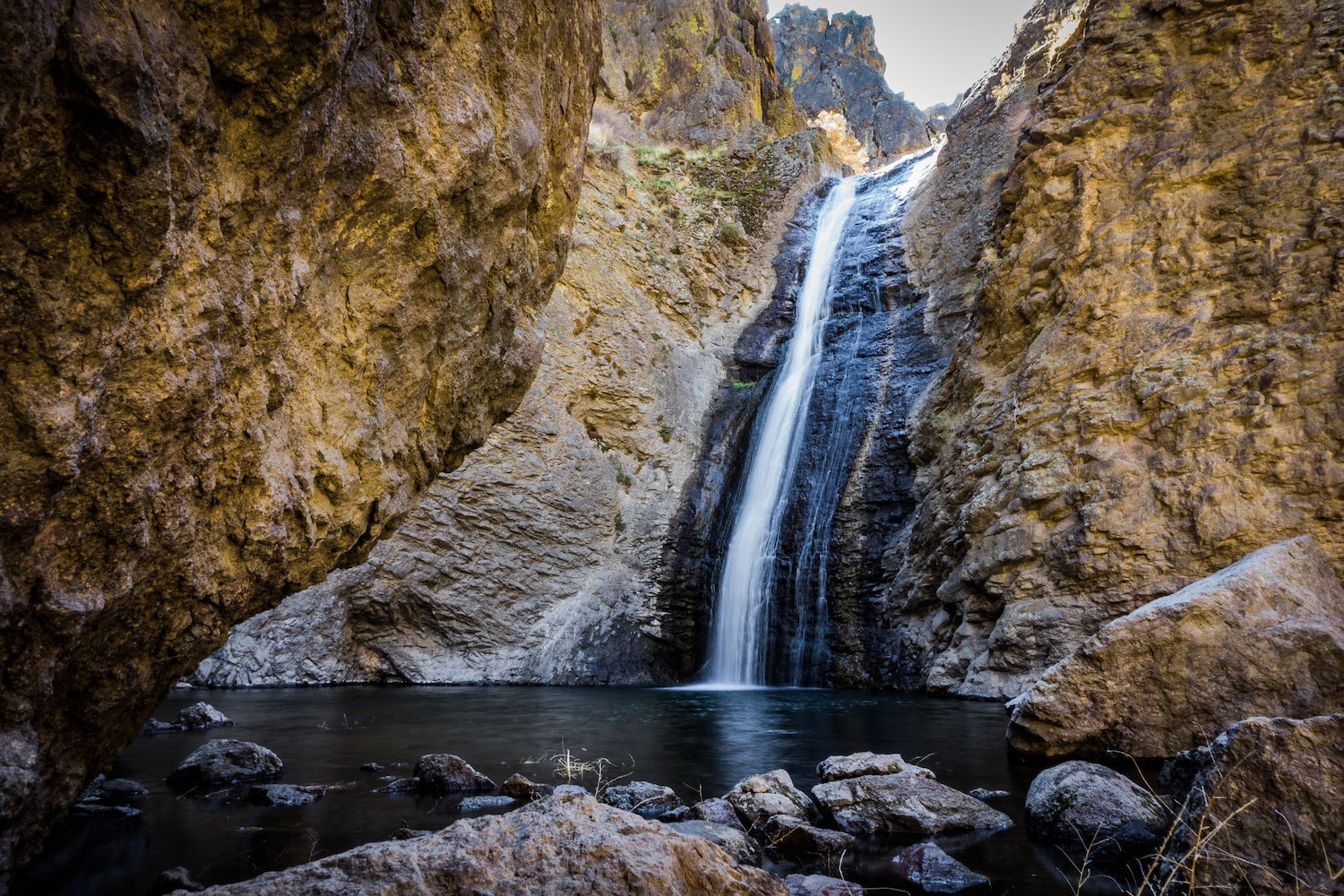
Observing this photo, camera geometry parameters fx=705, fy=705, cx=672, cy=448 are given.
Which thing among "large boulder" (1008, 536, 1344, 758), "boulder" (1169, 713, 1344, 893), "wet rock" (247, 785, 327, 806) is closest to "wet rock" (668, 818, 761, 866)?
"boulder" (1169, 713, 1344, 893)

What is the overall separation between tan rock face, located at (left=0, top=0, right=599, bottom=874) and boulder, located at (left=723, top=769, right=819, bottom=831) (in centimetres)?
308

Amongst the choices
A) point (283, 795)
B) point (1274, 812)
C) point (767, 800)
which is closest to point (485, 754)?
point (283, 795)

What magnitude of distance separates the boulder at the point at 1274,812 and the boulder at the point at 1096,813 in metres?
1.04

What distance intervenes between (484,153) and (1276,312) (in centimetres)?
1050

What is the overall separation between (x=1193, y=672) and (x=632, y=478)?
12230 millimetres

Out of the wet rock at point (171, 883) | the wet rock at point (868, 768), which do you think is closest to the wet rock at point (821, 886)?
the wet rock at point (868, 768)

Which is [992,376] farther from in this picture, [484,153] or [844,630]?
Result: [484,153]

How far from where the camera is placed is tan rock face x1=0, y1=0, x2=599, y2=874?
6.91 ft

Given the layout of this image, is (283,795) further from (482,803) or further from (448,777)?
(482,803)

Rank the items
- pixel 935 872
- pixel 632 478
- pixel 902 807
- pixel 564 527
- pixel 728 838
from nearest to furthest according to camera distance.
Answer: pixel 935 872 → pixel 728 838 → pixel 902 807 → pixel 564 527 → pixel 632 478

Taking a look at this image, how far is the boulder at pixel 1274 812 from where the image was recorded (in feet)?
8.52

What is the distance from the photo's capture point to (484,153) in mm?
4703

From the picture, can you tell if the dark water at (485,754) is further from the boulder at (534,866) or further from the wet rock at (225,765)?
the boulder at (534,866)

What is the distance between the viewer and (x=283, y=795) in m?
4.87
